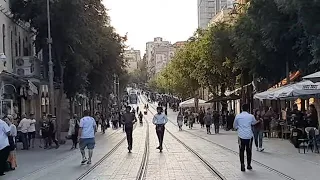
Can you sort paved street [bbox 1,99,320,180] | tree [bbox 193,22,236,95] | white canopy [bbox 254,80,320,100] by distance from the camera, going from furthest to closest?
tree [bbox 193,22,236,95] < white canopy [bbox 254,80,320,100] < paved street [bbox 1,99,320,180]

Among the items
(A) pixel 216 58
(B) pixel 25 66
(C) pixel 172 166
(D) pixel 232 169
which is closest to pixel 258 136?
(C) pixel 172 166

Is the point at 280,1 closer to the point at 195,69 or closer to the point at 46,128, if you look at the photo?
the point at 46,128

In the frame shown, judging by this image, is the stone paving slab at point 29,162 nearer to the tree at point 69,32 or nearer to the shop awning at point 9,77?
the shop awning at point 9,77

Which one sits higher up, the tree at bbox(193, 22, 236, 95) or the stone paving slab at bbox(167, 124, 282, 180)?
the tree at bbox(193, 22, 236, 95)

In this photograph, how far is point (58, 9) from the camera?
35.5 m

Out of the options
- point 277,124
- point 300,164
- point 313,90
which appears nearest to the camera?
point 300,164

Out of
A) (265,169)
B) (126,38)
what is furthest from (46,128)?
(126,38)

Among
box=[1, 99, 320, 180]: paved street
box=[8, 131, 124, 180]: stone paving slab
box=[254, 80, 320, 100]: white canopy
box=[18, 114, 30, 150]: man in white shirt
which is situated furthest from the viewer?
box=[18, 114, 30, 150]: man in white shirt

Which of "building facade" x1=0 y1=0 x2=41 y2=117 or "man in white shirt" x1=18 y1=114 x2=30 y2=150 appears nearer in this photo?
"man in white shirt" x1=18 y1=114 x2=30 y2=150

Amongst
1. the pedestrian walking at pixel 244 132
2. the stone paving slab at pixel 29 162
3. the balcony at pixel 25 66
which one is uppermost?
the balcony at pixel 25 66

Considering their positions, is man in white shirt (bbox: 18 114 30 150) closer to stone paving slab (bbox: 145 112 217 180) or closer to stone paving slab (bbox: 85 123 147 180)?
stone paving slab (bbox: 85 123 147 180)

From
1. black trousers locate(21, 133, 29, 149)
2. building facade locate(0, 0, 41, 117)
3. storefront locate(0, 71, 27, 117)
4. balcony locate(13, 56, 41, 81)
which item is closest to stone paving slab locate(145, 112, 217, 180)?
black trousers locate(21, 133, 29, 149)

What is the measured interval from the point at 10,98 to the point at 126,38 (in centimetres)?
1797

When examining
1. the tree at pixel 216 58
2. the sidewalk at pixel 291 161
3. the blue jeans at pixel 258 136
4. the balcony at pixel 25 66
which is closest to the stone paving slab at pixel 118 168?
the sidewalk at pixel 291 161
